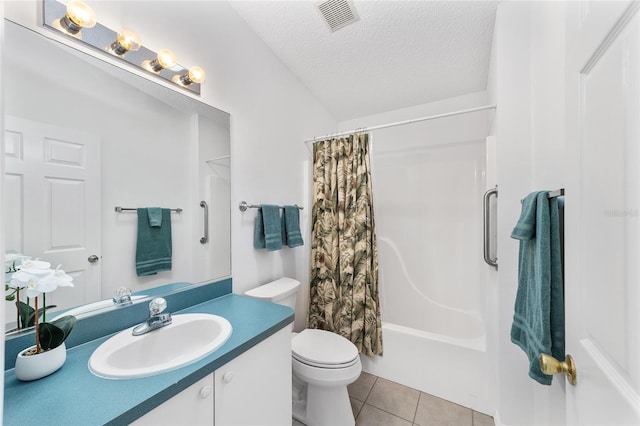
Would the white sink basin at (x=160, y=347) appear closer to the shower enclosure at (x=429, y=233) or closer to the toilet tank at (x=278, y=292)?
the toilet tank at (x=278, y=292)

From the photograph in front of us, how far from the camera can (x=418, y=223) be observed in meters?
2.51

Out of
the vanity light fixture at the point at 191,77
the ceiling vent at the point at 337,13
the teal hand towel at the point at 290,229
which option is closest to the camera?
the vanity light fixture at the point at 191,77

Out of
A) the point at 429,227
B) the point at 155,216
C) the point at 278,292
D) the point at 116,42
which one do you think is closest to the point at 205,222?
the point at 155,216

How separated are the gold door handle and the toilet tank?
3.85 ft

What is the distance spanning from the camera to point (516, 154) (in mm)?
1330

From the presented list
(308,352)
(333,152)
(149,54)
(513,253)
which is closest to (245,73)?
(149,54)

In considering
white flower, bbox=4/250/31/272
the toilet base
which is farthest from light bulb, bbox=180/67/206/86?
the toilet base

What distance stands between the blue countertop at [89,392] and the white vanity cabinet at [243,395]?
4 cm

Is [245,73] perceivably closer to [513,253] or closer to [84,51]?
[84,51]

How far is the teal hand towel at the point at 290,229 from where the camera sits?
188 cm

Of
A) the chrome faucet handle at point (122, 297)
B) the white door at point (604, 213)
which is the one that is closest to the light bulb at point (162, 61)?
the chrome faucet handle at point (122, 297)

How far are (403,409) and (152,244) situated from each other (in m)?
1.85

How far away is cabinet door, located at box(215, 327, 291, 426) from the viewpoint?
0.85 meters

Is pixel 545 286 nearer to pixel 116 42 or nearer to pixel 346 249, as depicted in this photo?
pixel 346 249
